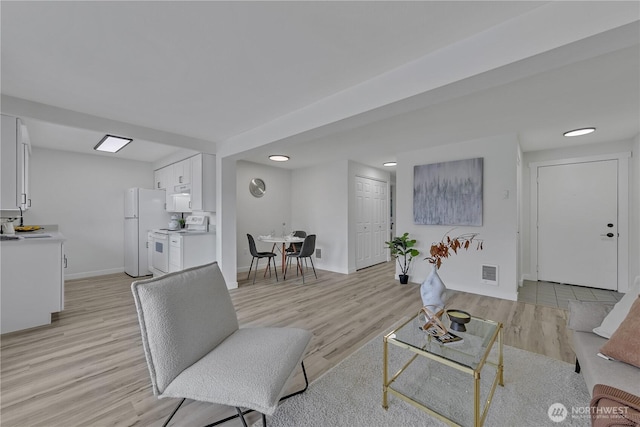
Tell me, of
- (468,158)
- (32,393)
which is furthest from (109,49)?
(468,158)

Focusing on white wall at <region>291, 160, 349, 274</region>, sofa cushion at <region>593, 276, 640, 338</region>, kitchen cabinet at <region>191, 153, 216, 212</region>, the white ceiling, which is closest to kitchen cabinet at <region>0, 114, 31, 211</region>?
the white ceiling

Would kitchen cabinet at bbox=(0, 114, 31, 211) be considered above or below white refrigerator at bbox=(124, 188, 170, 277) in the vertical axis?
above

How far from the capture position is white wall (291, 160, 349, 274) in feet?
17.8

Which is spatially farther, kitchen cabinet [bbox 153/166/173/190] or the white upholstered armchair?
kitchen cabinet [bbox 153/166/173/190]

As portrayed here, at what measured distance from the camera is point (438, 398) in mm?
1719

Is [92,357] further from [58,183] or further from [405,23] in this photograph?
[58,183]

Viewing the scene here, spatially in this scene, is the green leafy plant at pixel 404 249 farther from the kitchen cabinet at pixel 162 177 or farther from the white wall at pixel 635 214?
the kitchen cabinet at pixel 162 177

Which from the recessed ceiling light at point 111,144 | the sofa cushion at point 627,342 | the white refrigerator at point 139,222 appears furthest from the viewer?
the white refrigerator at point 139,222

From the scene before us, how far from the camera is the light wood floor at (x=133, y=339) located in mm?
1654

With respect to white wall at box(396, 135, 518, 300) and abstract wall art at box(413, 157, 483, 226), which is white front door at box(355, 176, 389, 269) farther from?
white wall at box(396, 135, 518, 300)

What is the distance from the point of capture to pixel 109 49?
188 cm

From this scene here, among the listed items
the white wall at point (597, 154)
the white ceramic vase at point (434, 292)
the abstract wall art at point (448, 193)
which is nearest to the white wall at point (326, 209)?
the abstract wall art at point (448, 193)

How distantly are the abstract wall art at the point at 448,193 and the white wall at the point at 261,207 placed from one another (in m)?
2.99

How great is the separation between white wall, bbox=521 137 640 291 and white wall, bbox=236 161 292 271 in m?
4.52
